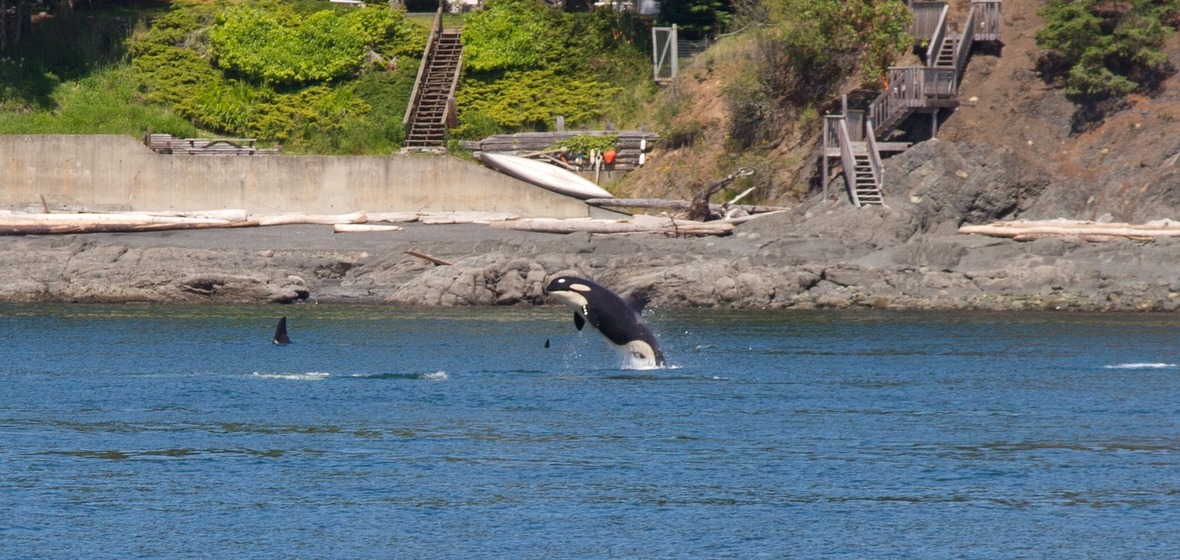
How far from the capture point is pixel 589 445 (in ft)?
55.4

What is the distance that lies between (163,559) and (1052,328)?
66.7 feet

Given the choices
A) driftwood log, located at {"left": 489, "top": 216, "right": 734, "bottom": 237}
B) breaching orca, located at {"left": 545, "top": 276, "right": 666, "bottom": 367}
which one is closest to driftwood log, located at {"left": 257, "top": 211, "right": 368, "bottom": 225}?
driftwood log, located at {"left": 489, "top": 216, "right": 734, "bottom": 237}

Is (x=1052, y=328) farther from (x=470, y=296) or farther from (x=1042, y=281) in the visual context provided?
(x=470, y=296)

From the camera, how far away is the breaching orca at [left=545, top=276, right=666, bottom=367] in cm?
1959

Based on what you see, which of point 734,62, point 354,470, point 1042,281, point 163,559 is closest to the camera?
point 163,559

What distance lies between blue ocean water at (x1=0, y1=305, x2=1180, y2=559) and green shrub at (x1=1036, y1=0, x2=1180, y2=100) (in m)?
11.7

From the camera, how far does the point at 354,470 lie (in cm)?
1565

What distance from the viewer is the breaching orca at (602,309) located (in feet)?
64.3

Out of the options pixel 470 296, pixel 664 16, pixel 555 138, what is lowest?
pixel 470 296

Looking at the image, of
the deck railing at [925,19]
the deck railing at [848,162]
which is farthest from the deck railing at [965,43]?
the deck railing at [848,162]

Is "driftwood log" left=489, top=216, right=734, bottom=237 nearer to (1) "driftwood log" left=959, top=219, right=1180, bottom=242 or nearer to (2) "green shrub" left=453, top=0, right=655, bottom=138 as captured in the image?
(1) "driftwood log" left=959, top=219, right=1180, bottom=242

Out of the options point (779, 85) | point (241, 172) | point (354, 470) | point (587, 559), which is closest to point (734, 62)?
point (779, 85)

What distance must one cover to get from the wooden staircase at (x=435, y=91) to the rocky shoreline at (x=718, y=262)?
5.88m

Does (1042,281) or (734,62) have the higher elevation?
(734,62)
